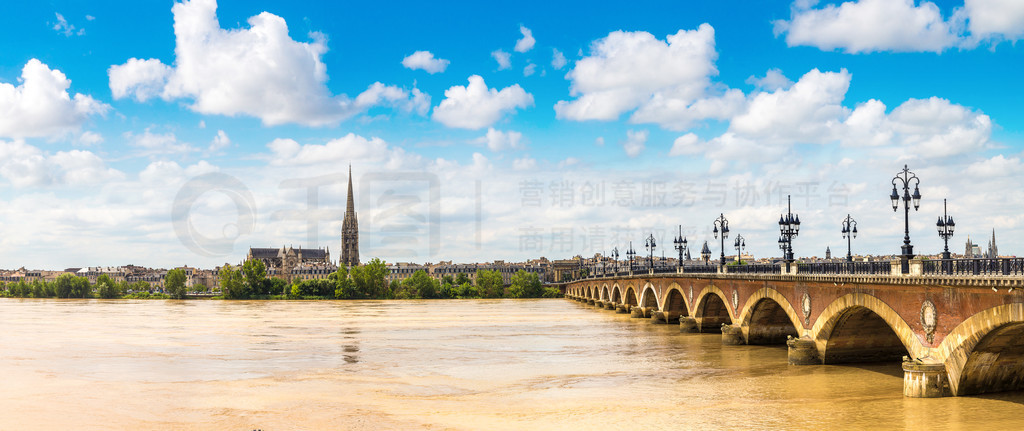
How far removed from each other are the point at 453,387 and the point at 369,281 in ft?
385

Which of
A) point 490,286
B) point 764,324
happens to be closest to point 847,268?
point 764,324

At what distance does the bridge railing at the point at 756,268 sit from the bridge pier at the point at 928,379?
14.5 meters

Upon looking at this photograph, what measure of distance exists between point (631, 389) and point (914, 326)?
9742mm

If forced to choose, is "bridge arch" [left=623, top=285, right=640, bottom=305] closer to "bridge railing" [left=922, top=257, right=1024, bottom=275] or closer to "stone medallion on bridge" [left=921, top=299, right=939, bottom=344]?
"stone medallion on bridge" [left=921, top=299, right=939, bottom=344]

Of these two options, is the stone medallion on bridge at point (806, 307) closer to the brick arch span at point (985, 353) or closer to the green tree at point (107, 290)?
the brick arch span at point (985, 353)

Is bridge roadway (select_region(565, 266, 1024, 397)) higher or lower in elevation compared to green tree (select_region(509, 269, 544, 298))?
higher

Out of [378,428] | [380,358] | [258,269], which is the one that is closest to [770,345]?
[380,358]

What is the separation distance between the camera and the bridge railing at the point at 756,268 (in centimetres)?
4045

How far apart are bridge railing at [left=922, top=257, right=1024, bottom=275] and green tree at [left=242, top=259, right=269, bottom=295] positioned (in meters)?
135

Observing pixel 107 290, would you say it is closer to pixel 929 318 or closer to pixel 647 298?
pixel 647 298

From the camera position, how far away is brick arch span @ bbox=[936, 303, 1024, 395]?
71.9 ft

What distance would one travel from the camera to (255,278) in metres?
147

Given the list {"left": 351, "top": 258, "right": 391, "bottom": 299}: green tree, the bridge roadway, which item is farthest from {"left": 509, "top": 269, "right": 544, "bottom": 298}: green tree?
the bridge roadway

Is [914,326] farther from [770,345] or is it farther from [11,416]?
[11,416]
